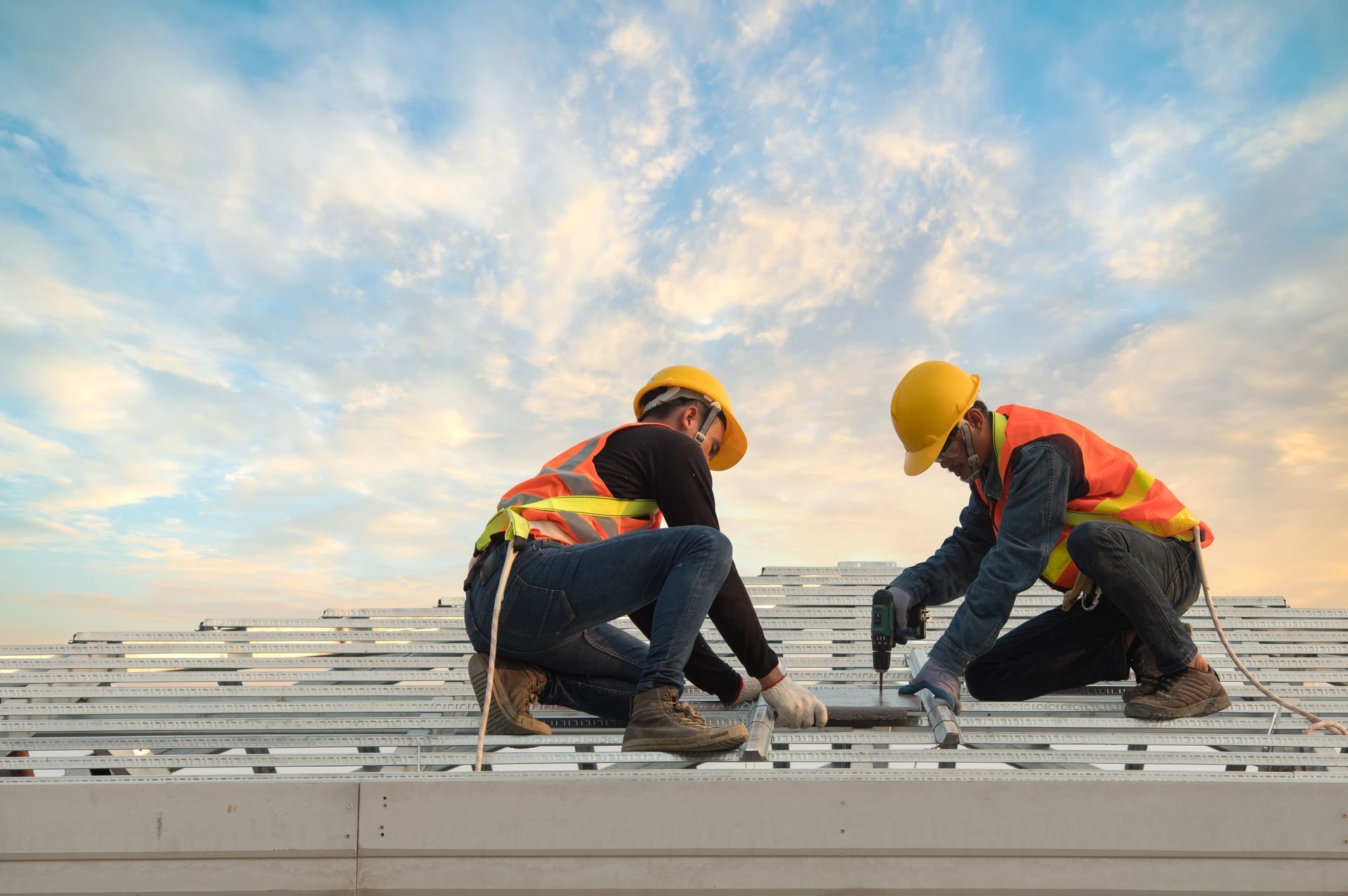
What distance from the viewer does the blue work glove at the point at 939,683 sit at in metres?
3.28

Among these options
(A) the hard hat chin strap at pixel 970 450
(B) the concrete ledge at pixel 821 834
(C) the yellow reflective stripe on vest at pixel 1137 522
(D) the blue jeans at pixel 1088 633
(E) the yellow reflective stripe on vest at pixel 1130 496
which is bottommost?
(B) the concrete ledge at pixel 821 834

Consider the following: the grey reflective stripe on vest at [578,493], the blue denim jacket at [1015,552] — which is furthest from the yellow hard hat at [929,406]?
the grey reflective stripe on vest at [578,493]

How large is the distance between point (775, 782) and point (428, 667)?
1987 millimetres

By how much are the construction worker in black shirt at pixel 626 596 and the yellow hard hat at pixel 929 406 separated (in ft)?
2.96

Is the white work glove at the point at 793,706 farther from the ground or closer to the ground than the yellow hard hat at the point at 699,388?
closer to the ground

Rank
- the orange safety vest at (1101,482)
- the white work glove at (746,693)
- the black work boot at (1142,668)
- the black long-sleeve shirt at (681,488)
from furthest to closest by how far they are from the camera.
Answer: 1. the orange safety vest at (1101,482)
2. the black work boot at (1142,668)
3. the white work glove at (746,693)
4. the black long-sleeve shirt at (681,488)

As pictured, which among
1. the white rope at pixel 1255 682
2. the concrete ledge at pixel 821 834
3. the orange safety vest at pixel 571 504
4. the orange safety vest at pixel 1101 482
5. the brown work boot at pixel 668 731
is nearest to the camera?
the concrete ledge at pixel 821 834

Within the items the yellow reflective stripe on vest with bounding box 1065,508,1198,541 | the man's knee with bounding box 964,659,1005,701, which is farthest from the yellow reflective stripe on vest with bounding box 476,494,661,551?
the yellow reflective stripe on vest with bounding box 1065,508,1198,541

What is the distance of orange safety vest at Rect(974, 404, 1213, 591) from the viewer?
3.59m

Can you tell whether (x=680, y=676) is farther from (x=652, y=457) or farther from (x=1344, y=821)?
(x=1344, y=821)

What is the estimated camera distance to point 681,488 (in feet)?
10.2

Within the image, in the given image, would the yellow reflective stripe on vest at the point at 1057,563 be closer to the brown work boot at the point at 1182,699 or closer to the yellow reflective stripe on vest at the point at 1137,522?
the yellow reflective stripe on vest at the point at 1137,522

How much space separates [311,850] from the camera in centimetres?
262

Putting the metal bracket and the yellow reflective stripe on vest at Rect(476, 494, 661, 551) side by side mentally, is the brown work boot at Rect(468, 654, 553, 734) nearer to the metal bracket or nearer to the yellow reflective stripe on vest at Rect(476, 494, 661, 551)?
the yellow reflective stripe on vest at Rect(476, 494, 661, 551)
